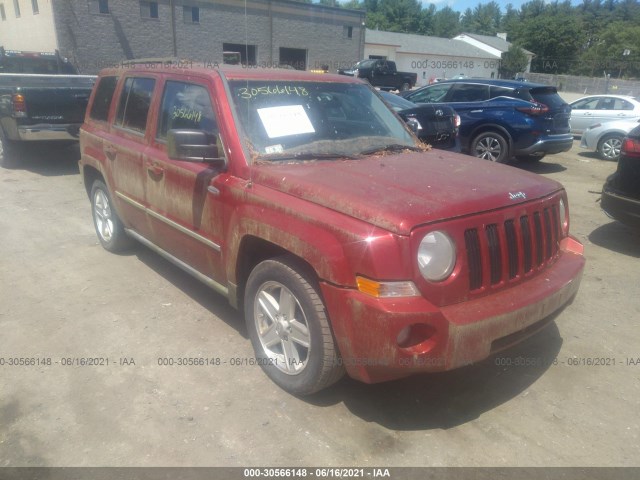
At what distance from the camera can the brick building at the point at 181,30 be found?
27.6 meters

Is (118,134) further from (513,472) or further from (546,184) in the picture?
(513,472)

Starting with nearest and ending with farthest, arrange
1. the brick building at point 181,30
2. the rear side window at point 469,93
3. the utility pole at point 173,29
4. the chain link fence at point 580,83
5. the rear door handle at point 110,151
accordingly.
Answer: the rear door handle at point 110,151 < the rear side window at point 469,93 < the brick building at point 181,30 < the utility pole at point 173,29 < the chain link fence at point 580,83

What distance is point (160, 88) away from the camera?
4.07m

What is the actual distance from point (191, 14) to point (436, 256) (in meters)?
33.9

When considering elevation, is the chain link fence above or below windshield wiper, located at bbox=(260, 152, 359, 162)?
below

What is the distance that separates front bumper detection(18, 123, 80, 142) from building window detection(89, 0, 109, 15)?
22652 millimetres

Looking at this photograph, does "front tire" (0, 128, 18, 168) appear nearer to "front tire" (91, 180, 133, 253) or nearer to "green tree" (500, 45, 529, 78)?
"front tire" (91, 180, 133, 253)

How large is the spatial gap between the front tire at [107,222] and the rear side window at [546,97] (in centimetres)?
791

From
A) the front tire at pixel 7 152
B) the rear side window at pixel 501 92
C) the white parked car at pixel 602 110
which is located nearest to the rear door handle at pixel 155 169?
the front tire at pixel 7 152

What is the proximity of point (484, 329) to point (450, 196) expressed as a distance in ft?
2.31

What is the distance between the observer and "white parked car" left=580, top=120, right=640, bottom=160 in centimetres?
1134

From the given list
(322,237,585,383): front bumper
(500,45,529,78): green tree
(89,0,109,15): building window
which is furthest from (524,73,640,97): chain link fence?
(322,237,585,383): front bumper

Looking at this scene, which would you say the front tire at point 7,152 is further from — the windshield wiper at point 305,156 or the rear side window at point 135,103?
the windshield wiper at point 305,156

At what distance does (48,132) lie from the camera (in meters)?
8.84
